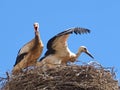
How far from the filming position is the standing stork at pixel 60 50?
46.3 ft

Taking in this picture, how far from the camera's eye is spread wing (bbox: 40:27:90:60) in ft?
46.3

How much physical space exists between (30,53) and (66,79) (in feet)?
5.34

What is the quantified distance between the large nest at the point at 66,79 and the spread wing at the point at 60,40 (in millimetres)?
1191

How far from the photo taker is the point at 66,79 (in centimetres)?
1273

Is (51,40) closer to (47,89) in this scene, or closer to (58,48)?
(58,48)

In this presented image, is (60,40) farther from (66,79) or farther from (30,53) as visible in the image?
(66,79)

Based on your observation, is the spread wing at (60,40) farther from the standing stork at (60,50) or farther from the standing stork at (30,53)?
the standing stork at (30,53)

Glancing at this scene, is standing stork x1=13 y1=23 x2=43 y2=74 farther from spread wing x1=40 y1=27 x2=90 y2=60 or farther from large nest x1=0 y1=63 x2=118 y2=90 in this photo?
large nest x1=0 y1=63 x2=118 y2=90

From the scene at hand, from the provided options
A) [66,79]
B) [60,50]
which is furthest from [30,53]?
[66,79]

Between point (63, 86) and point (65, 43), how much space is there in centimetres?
191

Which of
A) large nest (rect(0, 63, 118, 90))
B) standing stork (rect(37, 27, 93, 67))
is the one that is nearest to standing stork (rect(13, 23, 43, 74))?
standing stork (rect(37, 27, 93, 67))

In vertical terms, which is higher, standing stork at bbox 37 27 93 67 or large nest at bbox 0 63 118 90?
standing stork at bbox 37 27 93 67

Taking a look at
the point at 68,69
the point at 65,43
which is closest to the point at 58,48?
the point at 65,43

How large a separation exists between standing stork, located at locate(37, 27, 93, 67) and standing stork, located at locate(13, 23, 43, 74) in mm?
161
